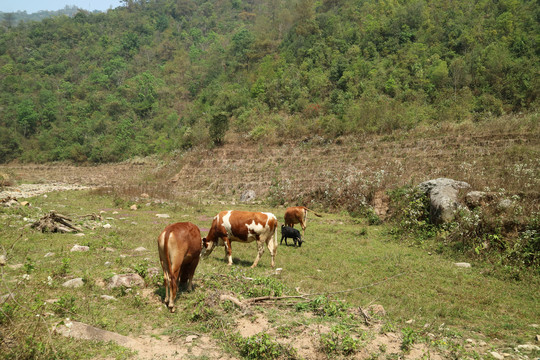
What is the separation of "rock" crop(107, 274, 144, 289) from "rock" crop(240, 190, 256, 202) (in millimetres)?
16568

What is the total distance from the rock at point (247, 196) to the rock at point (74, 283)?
1695 centimetres

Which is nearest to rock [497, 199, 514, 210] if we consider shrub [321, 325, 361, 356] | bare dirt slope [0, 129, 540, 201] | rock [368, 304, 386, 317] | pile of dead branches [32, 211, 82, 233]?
bare dirt slope [0, 129, 540, 201]

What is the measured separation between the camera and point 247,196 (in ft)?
76.4

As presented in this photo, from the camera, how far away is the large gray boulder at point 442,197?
11.9 metres

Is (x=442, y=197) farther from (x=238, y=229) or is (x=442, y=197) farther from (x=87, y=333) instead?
(x=87, y=333)

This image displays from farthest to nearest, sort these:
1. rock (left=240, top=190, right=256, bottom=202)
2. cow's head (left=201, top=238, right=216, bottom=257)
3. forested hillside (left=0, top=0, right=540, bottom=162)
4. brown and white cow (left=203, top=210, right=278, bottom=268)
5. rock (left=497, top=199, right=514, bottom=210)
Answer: forested hillside (left=0, top=0, right=540, bottom=162) < rock (left=240, top=190, right=256, bottom=202) < rock (left=497, top=199, right=514, bottom=210) < brown and white cow (left=203, top=210, right=278, bottom=268) < cow's head (left=201, top=238, right=216, bottom=257)

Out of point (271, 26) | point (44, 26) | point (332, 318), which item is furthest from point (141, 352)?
point (44, 26)

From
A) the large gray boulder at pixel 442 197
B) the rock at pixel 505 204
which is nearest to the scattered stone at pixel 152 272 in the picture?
the large gray boulder at pixel 442 197

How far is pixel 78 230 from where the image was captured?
34.6ft

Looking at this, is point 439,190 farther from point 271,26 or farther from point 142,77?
point 142,77

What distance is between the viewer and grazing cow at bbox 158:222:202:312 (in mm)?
5621

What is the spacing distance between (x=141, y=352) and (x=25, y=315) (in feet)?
4.84

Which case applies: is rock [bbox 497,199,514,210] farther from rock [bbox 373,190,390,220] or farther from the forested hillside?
the forested hillside

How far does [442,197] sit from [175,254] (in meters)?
10.8
